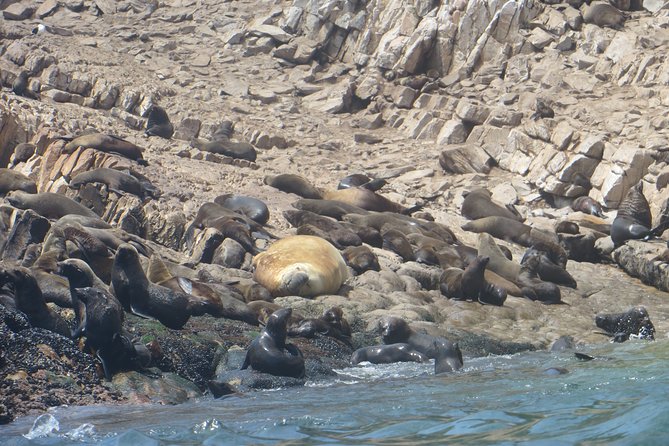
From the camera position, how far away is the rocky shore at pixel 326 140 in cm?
1038

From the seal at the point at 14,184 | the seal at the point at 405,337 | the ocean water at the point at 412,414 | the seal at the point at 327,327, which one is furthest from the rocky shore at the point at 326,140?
the ocean water at the point at 412,414

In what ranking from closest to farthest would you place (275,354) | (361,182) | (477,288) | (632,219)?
(275,354) → (477,288) → (632,219) → (361,182)

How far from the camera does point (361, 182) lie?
2144 centimetres

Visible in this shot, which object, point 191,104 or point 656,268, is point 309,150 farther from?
point 656,268

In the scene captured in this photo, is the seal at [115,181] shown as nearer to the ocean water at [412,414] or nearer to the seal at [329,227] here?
the seal at [329,227]

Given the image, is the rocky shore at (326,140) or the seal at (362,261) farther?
the seal at (362,261)

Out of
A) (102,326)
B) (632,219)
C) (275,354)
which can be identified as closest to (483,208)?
(632,219)

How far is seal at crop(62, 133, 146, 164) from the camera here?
61.4 ft

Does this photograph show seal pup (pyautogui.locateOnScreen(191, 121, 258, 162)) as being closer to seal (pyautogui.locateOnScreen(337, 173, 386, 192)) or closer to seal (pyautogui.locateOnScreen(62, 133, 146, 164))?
seal (pyautogui.locateOnScreen(337, 173, 386, 192))

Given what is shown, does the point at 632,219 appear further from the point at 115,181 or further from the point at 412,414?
the point at 412,414

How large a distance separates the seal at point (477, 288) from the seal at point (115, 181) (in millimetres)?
6213

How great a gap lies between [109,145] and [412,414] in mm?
13535

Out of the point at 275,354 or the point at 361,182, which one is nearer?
the point at 275,354

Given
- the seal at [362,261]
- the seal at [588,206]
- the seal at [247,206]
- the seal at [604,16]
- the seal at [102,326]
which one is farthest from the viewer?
the seal at [604,16]
